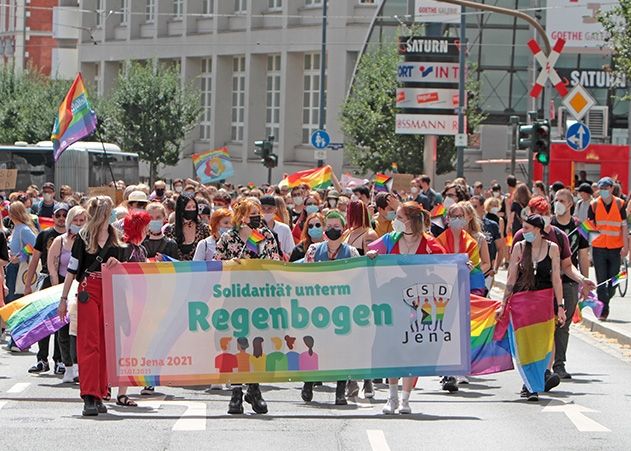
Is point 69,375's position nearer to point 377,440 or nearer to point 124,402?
point 124,402

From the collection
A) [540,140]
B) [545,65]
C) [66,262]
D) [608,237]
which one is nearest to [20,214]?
[66,262]

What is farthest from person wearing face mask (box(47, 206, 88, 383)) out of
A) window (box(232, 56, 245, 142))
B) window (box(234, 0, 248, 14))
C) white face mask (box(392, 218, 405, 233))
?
window (box(232, 56, 245, 142))

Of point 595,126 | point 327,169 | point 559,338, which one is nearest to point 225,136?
point 595,126

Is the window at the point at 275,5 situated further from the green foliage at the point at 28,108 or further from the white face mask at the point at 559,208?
the white face mask at the point at 559,208

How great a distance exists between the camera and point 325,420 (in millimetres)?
12656

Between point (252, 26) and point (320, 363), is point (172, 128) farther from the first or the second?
point (320, 363)

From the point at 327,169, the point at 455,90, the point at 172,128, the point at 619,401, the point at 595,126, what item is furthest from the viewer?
the point at 172,128

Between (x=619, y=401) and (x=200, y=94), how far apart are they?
61.3 m

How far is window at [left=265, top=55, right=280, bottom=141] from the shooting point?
7038cm

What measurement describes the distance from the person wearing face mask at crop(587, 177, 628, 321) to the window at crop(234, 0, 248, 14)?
49.8 metres

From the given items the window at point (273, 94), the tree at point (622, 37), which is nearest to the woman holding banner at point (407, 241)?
the tree at point (622, 37)

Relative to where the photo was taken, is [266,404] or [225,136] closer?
[266,404]

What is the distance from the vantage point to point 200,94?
74.4m

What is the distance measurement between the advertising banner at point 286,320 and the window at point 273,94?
56.8 meters
